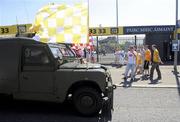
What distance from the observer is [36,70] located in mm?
8750

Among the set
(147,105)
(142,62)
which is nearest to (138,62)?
(142,62)

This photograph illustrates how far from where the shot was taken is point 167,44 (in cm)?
3112

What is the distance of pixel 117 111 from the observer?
30.3 ft

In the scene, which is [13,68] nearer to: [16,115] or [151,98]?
[16,115]

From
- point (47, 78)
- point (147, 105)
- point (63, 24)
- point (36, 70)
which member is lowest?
point (147, 105)

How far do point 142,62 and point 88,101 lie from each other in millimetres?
11382

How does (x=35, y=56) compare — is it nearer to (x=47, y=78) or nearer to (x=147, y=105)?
(x=47, y=78)

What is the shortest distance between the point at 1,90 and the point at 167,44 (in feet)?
78.6

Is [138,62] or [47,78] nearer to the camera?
[47,78]

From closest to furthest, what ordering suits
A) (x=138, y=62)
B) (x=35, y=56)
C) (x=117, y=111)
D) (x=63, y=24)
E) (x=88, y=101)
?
(x=88, y=101) → (x=35, y=56) → (x=117, y=111) → (x=63, y=24) → (x=138, y=62)

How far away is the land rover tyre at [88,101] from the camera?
8.60 meters

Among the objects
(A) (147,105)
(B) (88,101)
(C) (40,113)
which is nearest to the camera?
(B) (88,101)

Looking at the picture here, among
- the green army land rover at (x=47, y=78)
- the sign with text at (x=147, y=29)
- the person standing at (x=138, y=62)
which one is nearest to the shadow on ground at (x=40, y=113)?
the green army land rover at (x=47, y=78)

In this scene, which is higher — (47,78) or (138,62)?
(47,78)
